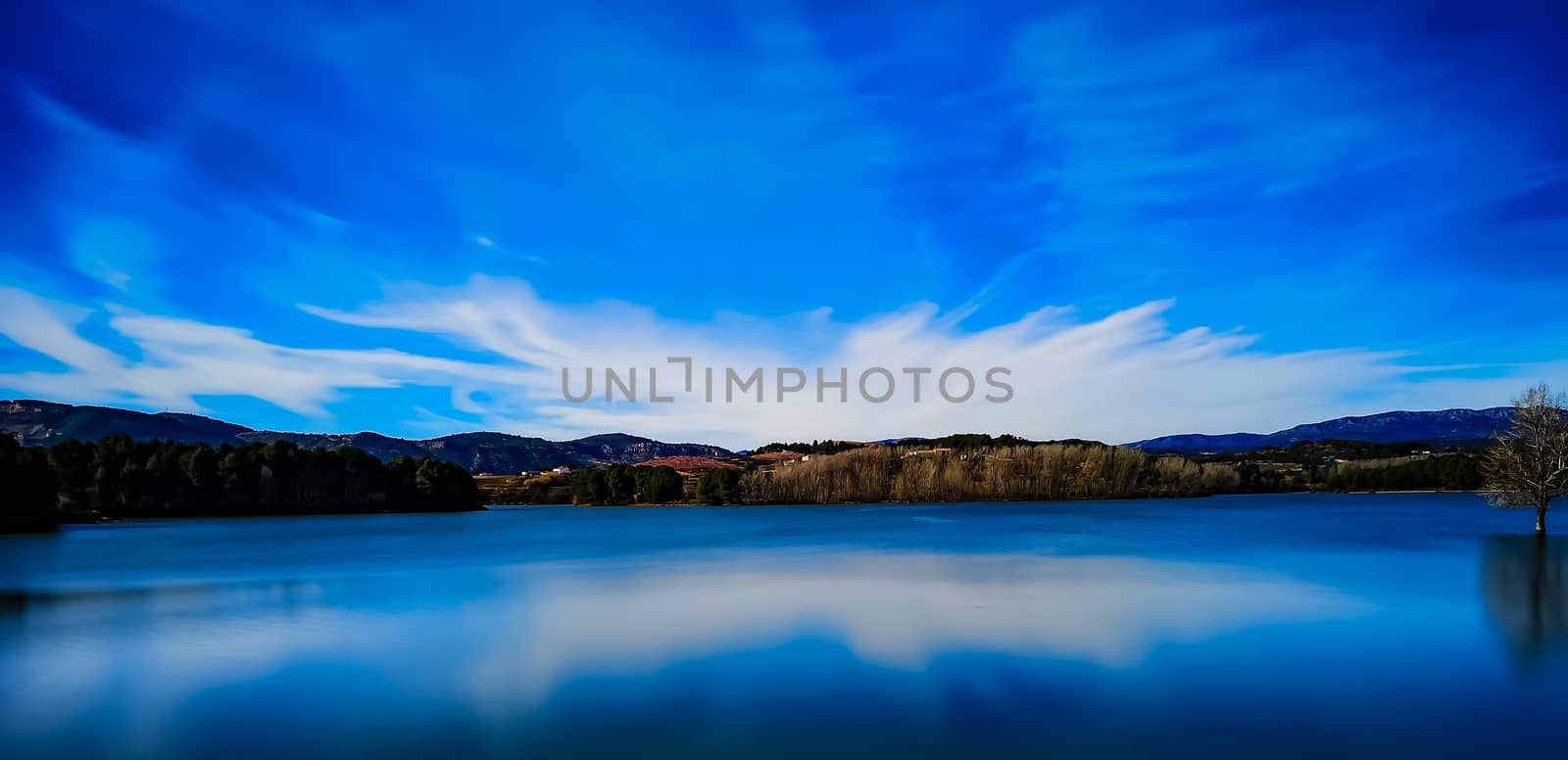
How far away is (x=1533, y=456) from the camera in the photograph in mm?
30359

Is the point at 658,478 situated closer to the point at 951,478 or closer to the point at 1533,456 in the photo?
the point at 951,478

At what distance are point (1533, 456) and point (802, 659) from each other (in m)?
29.9

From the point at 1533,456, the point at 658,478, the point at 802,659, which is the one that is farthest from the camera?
the point at 658,478

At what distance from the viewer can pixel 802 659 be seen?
12.5 m

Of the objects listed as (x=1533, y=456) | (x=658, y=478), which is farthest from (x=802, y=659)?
(x=658, y=478)

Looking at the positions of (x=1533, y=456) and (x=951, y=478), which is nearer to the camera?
(x=1533, y=456)

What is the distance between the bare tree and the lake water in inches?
158

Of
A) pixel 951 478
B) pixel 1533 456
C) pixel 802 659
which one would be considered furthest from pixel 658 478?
Answer: pixel 802 659

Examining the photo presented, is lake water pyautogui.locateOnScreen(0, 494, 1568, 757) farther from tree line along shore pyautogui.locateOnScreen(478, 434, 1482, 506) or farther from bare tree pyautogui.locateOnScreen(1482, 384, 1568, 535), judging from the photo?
tree line along shore pyautogui.locateOnScreen(478, 434, 1482, 506)

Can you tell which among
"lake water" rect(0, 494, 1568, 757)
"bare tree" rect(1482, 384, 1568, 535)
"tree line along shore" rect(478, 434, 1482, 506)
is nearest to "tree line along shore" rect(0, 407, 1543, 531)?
"tree line along shore" rect(478, 434, 1482, 506)

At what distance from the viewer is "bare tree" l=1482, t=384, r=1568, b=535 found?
98.2 ft

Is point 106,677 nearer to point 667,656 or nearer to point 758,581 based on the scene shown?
point 667,656

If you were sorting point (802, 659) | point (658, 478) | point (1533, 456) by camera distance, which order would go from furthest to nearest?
1. point (658, 478)
2. point (1533, 456)
3. point (802, 659)

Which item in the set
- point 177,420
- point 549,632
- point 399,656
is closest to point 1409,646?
point 549,632
